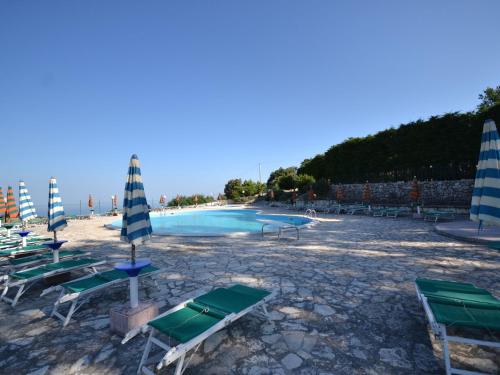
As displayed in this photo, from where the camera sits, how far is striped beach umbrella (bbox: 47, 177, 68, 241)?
5387mm

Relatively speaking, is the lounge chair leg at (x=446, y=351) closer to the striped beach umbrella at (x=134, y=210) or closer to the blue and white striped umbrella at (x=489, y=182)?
the blue and white striped umbrella at (x=489, y=182)

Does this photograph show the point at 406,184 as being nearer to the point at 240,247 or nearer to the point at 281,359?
the point at 240,247

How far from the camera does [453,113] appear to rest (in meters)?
17.9

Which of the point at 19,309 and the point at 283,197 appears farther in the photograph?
the point at 283,197

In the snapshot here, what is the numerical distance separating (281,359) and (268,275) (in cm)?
269

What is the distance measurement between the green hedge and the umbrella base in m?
20.0

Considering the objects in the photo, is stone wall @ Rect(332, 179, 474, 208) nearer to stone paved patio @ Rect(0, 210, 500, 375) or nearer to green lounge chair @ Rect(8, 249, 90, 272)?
stone paved patio @ Rect(0, 210, 500, 375)

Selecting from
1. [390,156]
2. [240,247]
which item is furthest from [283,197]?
[240,247]

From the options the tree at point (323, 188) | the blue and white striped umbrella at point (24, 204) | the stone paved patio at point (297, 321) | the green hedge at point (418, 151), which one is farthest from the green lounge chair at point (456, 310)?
the tree at point (323, 188)

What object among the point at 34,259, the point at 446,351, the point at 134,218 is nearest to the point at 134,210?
the point at 134,218

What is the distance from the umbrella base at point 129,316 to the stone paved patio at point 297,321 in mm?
151

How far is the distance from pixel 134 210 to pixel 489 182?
17.4 ft

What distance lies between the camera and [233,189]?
35625 mm

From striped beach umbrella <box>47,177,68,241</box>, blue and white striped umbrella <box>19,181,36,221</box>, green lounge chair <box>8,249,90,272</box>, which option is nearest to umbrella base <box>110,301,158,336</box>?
striped beach umbrella <box>47,177,68,241</box>
